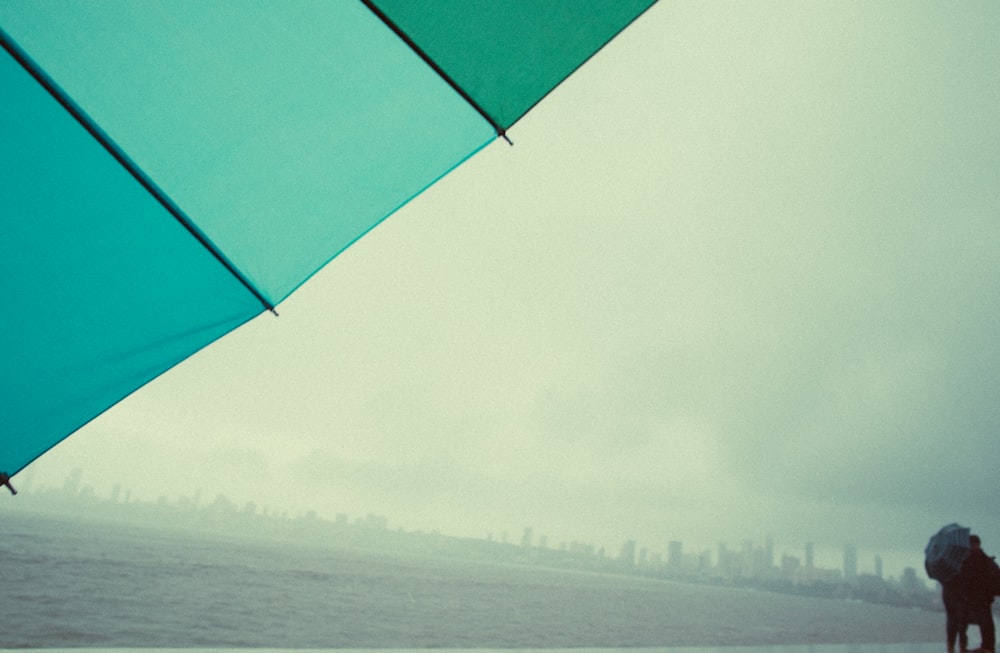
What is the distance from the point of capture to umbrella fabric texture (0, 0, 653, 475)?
5.24 ft

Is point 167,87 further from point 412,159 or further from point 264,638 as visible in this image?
point 264,638

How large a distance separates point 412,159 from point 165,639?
15.0m

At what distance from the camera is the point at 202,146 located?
1.80m

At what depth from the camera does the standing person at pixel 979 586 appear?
6.16m

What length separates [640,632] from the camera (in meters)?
25.0

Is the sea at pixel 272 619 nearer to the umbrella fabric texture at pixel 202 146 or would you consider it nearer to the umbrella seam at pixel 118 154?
the umbrella fabric texture at pixel 202 146

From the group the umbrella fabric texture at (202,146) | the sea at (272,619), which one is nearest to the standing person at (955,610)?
the sea at (272,619)

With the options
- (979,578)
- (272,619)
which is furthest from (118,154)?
(272,619)

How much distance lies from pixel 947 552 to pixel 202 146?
9092 mm

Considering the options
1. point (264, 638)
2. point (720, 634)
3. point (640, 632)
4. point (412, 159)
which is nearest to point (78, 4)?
Answer: point (412, 159)

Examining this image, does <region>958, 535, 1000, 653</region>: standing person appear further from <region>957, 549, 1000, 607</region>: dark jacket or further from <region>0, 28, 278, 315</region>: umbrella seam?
<region>0, 28, 278, 315</region>: umbrella seam

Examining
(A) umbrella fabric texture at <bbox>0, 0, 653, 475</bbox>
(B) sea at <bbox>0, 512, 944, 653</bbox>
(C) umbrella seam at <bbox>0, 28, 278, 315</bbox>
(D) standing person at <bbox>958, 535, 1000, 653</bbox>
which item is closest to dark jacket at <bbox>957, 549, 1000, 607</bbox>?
(D) standing person at <bbox>958, 535, 1000, 653</bbox>

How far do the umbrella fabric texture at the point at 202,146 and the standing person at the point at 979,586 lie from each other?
26.2 ft

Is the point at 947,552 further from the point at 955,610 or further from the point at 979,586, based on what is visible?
the point at 955,610
